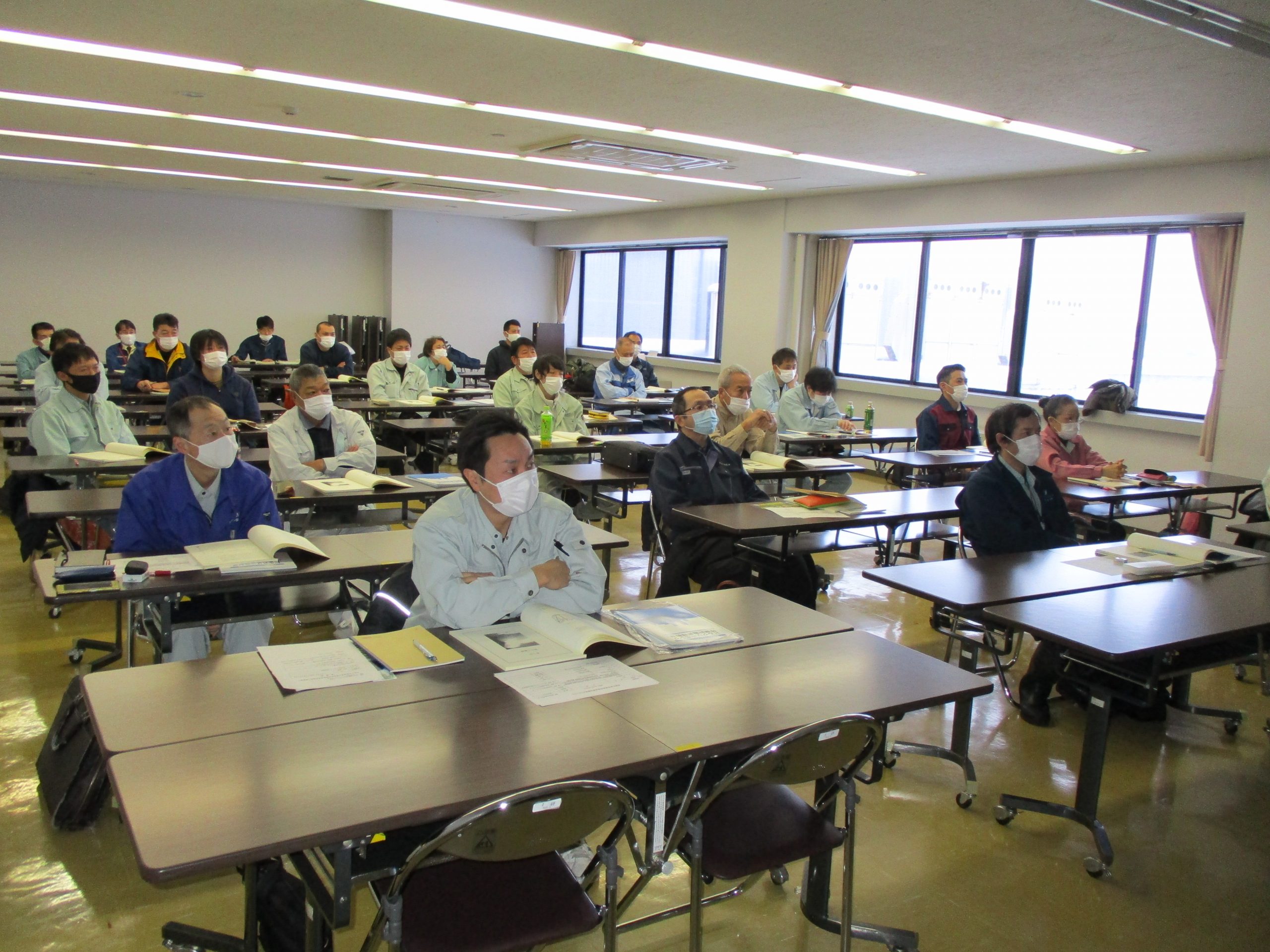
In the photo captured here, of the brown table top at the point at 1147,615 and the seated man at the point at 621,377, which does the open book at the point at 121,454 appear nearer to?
the brown table top at the point at 1147,615

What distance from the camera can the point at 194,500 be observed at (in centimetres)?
325

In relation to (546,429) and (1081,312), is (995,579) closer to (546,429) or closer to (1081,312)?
(546,429)

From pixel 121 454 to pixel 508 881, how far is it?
4069 mm

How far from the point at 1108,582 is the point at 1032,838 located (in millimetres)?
989

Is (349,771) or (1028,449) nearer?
(349,771)

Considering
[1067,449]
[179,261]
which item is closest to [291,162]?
[179,261]

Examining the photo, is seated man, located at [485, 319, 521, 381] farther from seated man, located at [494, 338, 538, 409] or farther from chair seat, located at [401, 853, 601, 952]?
chair seat, located at [401, 853, 601, 952]

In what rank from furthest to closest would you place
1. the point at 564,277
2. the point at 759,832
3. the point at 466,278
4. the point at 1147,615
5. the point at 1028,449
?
the point at 564,277
the point at 466,278
the point at 1028,449
the point at 1147,615
the point at 759,832

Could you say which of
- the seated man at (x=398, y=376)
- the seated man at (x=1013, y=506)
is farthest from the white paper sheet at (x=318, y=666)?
the seated man at (x=398, y=376)

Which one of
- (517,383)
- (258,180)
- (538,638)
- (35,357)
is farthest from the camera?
(258,180)

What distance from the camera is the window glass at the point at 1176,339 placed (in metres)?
7.56

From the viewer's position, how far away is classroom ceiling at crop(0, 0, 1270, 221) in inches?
157

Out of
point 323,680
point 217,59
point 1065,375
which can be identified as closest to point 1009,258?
point 1065,375

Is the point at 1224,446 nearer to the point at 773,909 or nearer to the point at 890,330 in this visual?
the point at 890,330
